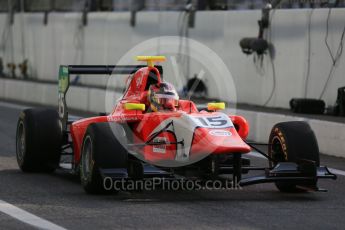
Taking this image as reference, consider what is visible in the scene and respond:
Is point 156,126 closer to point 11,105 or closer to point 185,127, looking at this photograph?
point 185,127

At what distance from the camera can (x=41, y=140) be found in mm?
13320

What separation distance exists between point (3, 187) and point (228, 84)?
37.3ft

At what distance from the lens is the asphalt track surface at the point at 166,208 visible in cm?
960

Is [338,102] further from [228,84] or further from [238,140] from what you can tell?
[238,140]

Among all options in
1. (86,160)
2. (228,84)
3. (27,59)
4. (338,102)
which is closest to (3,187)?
(86,160)

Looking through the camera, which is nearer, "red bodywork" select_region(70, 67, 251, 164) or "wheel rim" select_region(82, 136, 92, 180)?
"red bodywork" select_region(70, 67, 251, 164)

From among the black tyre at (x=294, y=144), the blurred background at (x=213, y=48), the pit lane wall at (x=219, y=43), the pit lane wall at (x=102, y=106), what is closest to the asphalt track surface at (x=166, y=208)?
the black tyre at (x=294, y=144)

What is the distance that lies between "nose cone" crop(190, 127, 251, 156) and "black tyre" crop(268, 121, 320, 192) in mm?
811

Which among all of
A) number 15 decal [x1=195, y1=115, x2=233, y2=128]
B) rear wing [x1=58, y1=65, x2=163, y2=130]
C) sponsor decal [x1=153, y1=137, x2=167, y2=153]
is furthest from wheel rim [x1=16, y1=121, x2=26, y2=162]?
number 15 decal [x1=195, y1=115, x2=233, y2=128]

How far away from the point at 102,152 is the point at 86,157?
613mm

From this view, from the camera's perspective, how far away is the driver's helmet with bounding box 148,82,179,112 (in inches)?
470

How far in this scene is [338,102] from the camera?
19.0 metres

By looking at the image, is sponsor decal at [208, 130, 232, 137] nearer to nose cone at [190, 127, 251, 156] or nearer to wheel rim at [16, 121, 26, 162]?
nose cone at [190, 127, 251, 156]

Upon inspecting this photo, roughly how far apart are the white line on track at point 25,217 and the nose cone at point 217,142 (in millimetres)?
1894
